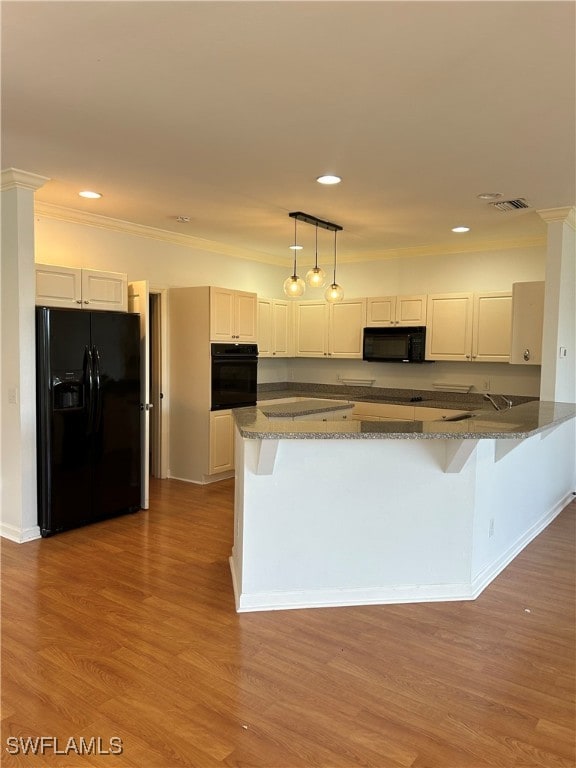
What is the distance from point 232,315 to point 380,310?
6.11 ft

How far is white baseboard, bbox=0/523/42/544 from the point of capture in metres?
4.09

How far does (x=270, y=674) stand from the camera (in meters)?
2.47

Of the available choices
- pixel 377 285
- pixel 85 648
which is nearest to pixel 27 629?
pixel 85 648

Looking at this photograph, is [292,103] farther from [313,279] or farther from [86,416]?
[86,416]

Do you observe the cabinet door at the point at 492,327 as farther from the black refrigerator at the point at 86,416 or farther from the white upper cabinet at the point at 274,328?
the black refrigerator at the point at 86,416

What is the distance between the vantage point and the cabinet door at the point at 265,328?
6.90 meters

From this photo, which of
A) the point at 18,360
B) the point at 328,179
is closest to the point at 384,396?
the point at 328,179

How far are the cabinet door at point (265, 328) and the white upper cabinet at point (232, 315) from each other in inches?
21.9

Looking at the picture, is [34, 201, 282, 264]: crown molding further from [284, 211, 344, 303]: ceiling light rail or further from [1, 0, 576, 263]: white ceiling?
[284, 211, 344, 303]: ceiling light rail

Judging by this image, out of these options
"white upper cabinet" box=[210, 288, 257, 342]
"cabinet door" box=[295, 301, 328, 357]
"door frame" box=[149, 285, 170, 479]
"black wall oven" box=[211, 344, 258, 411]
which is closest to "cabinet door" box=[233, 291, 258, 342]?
"white upper cabinet" box=[210, 288, 257, 342]

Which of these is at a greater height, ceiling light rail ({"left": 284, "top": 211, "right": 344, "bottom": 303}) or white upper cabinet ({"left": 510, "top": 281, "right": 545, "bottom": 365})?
ceiling light rail ({"left": 284, "top": 211, "right": 344, "bottom": 303})

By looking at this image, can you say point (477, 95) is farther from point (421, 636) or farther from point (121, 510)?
point (121, 510)

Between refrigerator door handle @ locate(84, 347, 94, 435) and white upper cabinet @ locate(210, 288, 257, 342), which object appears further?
white upper cabinet @ locate(210, 288, 257, 342)

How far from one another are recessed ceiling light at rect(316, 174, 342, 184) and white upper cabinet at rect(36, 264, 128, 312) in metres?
1.95
